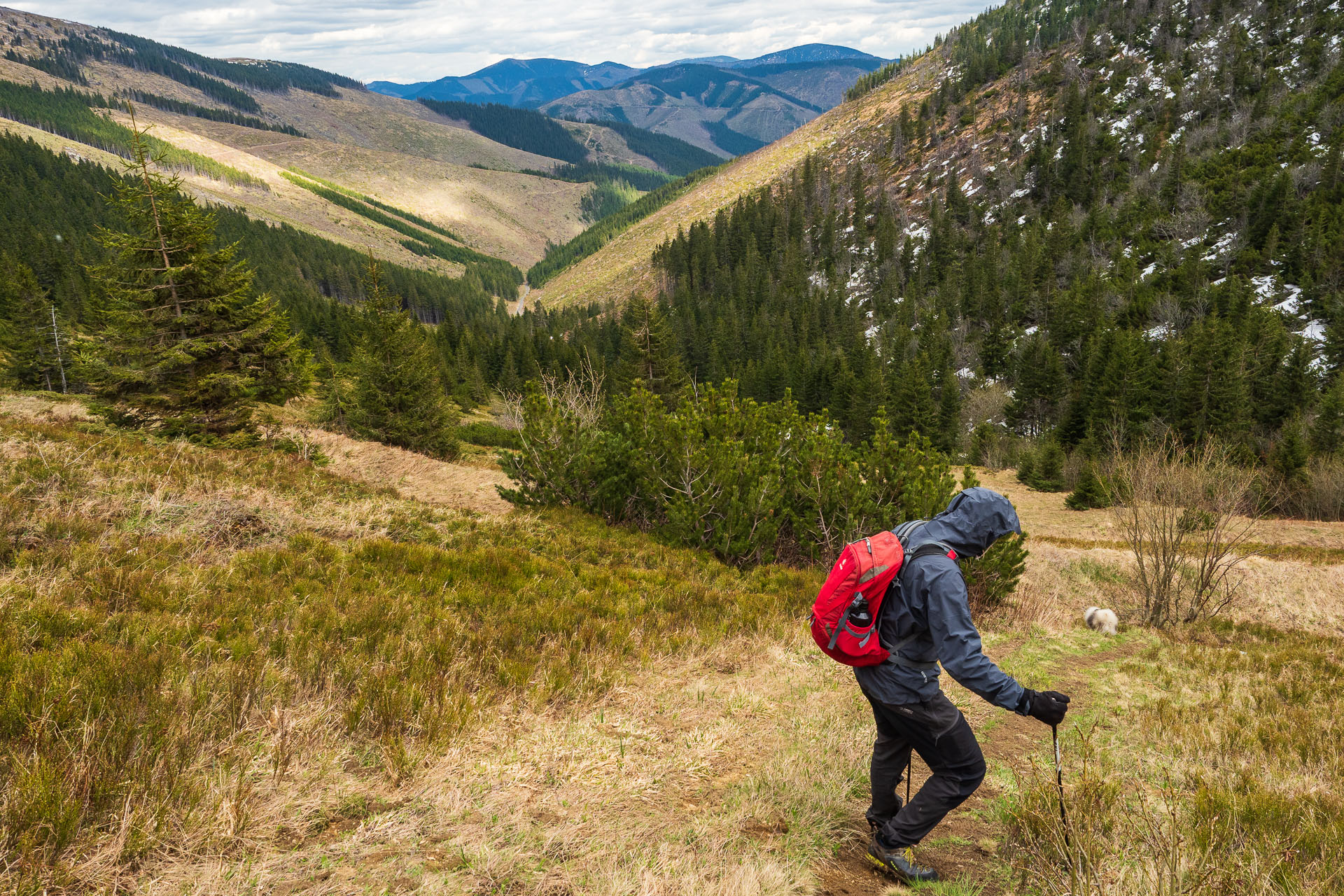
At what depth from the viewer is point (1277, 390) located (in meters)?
49.5

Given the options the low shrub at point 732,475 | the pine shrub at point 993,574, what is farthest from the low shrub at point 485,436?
the pine shrub at point 993,574

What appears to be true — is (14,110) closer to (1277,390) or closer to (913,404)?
(913,404)

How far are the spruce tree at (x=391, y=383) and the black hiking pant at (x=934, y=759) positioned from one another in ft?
78.4

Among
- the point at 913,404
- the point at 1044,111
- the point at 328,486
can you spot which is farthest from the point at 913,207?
the point at 328,486

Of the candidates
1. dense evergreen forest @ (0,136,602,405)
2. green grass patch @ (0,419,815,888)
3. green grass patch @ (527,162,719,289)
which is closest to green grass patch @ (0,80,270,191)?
dense evergreen forest @ (0,136,602,405)

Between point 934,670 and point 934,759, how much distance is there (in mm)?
619

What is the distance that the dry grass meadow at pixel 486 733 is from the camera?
3305mm

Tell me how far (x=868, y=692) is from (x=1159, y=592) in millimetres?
15163

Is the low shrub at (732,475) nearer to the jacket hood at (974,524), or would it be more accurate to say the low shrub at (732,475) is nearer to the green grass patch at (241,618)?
the green grass patch at (241,618)

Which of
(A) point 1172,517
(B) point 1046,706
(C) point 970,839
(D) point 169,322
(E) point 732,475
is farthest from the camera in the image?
(D) point 169,322

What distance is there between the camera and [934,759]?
3.84 meters

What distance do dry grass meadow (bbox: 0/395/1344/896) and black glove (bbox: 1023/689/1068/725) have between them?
24.1 inches

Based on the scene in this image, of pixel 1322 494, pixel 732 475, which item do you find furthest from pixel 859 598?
pixel 1322 494

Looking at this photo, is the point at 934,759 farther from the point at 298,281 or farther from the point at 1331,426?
the point at 298,281
